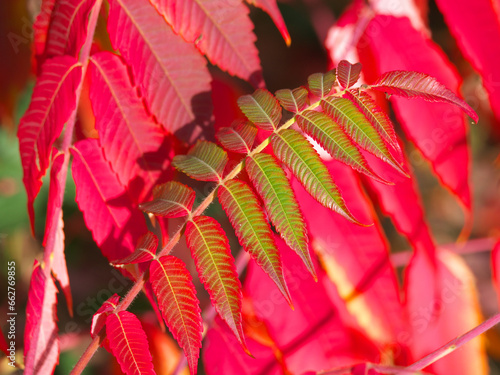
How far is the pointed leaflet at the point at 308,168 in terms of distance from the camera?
40 cm

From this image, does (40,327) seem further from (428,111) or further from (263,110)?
(428,111)

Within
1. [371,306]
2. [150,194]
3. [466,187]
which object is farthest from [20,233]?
[466,187]

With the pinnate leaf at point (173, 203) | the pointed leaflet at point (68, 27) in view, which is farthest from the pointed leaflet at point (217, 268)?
the pointed leaflet at point (68, 27)

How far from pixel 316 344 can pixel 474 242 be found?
565 mm

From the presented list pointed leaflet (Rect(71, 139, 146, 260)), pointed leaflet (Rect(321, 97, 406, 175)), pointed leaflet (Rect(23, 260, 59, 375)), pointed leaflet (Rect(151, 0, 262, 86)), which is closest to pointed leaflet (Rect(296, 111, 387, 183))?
pointed leaflet (Rect(321, 97, 406, 175))

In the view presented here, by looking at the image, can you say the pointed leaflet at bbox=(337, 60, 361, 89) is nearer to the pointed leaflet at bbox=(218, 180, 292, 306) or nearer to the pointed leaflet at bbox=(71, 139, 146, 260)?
the pointed leaflet at bbox=(218, 180, 292, 306)

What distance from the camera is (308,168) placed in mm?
411

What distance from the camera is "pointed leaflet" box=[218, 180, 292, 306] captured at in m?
0.39

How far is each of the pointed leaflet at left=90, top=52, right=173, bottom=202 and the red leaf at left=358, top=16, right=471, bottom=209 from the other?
0.34m

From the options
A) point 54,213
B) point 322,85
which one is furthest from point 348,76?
point 54,213

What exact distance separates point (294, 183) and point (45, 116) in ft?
1.04

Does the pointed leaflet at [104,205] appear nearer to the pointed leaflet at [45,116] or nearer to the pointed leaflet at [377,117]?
the pointed leaflet at [45,116]

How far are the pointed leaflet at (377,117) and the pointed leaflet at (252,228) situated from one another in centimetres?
13

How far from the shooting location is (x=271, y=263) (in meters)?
0.39
